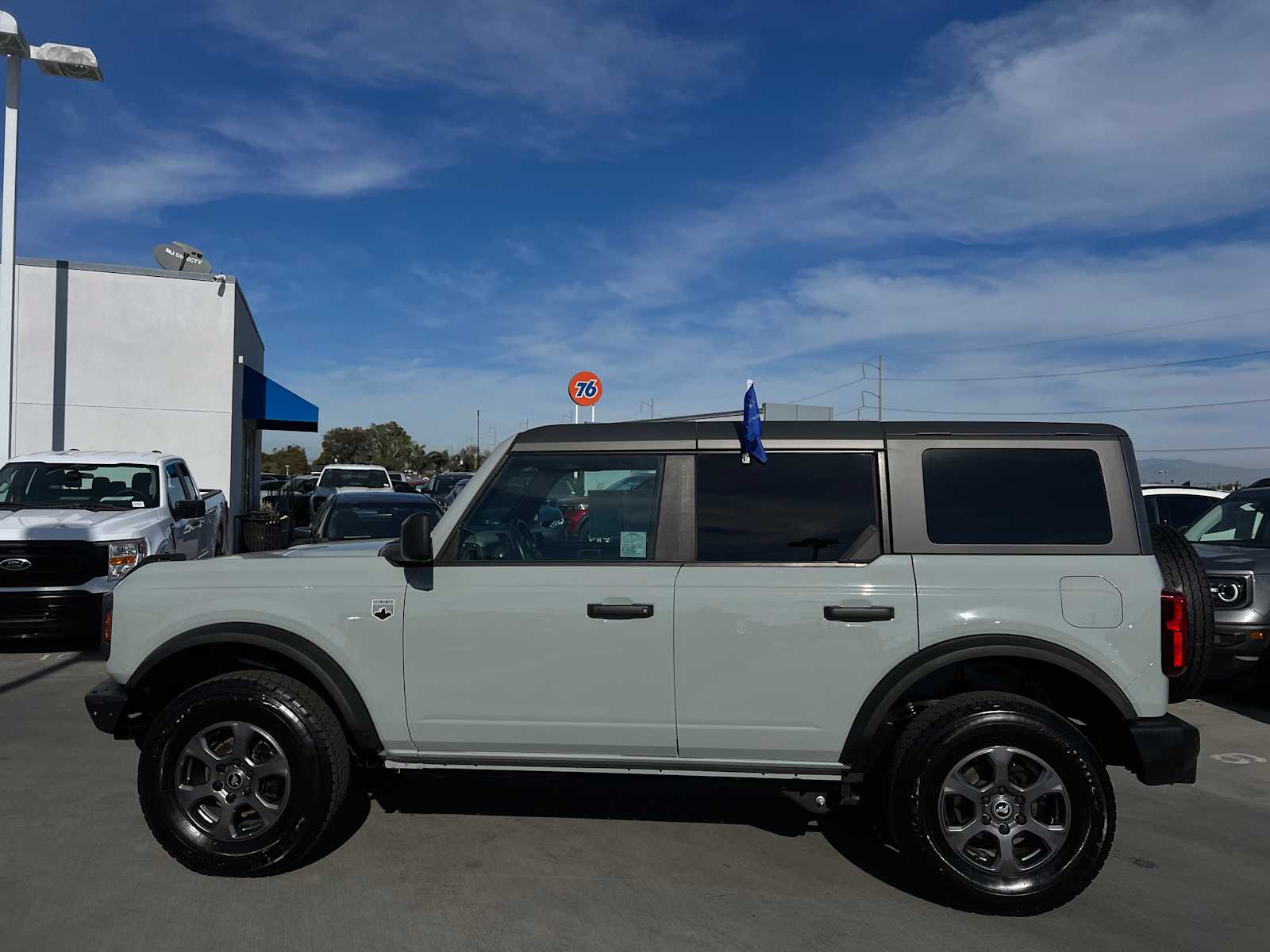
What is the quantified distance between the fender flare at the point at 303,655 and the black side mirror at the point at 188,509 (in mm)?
6359

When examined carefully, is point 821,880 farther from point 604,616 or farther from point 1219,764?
point 1219,764

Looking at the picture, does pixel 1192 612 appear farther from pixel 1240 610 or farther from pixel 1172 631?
pixel 1240 610

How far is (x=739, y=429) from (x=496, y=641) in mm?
1399

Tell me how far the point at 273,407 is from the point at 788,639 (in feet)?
64.0

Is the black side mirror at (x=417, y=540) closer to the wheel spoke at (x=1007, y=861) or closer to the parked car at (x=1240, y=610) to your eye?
the wheel spoke at (x=1007, y=861)

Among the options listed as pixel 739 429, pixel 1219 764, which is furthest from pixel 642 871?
pixel 1219 764

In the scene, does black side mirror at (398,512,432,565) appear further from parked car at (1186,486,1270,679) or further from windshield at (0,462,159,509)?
windshield at (0,462,159,509)

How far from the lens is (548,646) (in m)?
4.05

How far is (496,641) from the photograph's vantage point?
13.4 feet

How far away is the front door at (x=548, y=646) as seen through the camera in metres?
4.03

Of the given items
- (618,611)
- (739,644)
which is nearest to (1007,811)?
(739,644)

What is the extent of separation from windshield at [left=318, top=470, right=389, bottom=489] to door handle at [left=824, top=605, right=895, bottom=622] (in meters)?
19.9

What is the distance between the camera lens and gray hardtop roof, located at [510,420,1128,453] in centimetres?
421

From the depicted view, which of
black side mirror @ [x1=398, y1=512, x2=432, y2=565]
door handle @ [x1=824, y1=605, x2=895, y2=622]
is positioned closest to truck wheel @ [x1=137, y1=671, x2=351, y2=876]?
black side mirror @ [x1=398, y1=512, x2=432, y2=565]
